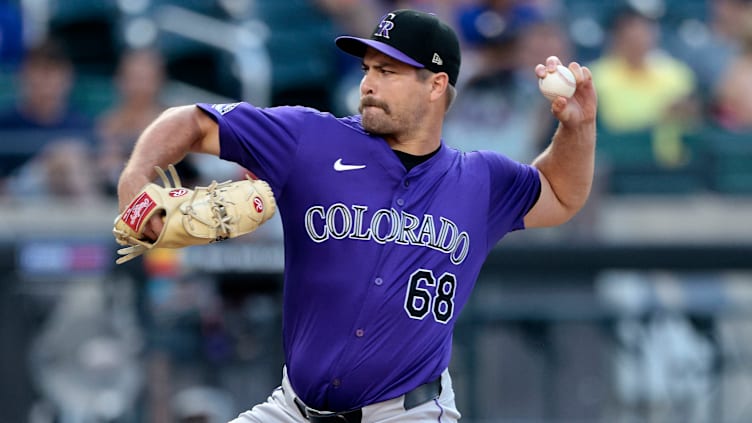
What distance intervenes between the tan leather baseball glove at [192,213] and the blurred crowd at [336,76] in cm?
362

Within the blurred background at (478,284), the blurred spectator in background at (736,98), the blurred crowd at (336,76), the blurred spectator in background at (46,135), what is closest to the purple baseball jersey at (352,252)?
the blurred background at (478,284)

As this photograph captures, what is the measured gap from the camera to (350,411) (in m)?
3.76

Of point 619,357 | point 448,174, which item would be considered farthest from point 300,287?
point 619,357

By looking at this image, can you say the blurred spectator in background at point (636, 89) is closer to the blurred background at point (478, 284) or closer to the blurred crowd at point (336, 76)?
the blurred crowd at point (336, 76)

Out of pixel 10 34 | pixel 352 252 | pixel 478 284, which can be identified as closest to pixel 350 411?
pixel 352 252

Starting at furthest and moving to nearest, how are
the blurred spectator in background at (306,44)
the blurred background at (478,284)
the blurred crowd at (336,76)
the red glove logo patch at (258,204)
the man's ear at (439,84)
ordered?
the blurred spectator in background at (306,44)
the blurred crowd at (336,76)
the blurred background at (478,284)
the man's ear at (439,84)
the red glove logo patch at (258,204)

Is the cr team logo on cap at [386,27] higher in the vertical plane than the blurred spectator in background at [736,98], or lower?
higher

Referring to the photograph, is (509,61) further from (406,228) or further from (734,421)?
(406,228)

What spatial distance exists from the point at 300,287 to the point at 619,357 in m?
3.66

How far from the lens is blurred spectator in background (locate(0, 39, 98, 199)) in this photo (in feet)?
23.9

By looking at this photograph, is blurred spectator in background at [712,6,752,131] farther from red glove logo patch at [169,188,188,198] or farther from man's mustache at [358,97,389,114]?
red glove logo patch at [169,188,188,198]

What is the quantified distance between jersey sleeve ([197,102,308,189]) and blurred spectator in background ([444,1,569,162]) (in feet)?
12.6

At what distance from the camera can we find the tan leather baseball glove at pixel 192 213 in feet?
11.2

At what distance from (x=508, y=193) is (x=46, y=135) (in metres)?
4.27
